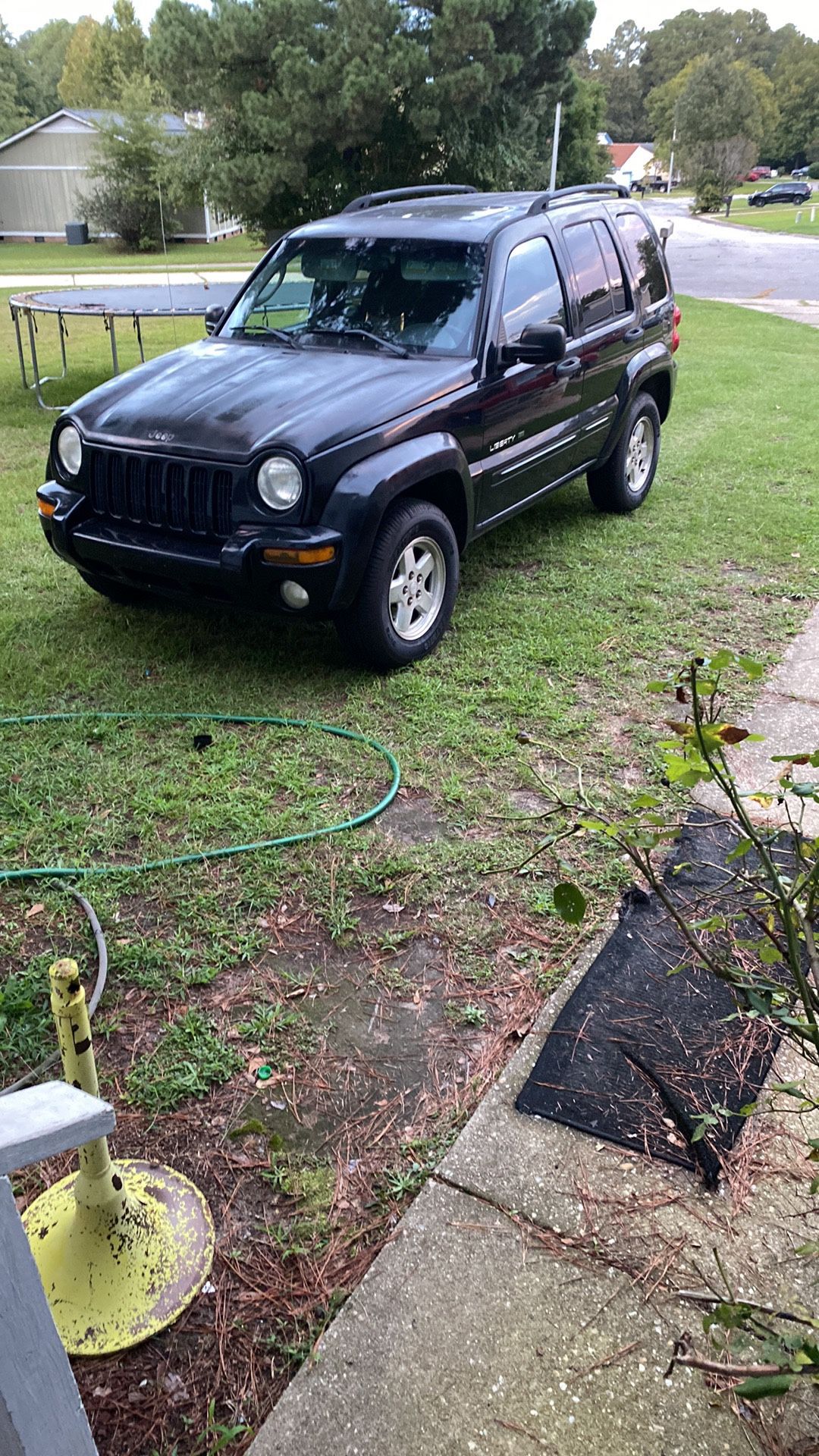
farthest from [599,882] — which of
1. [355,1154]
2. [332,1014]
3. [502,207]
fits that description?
[502,207]

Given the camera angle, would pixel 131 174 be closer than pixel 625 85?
Yes

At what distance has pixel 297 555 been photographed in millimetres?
4188

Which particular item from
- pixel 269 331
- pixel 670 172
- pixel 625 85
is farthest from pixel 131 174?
pixel 625 85

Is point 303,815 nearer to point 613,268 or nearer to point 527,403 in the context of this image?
point 527,403

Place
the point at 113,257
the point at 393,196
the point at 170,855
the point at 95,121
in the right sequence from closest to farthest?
the point at 170,855 → the point at 393,196 → the point at 113,257 → the point at 95,121

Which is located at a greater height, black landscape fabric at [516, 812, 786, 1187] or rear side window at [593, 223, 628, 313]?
rear side window at [593, 223, 628, 313]

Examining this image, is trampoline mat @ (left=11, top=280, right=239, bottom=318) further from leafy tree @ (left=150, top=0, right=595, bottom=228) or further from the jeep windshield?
leafy tree @ (left=150, top=0, right=595, bottom=228)

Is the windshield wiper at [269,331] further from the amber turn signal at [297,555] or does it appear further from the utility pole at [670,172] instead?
the utility pole at [670,172]

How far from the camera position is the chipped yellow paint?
2.01 m

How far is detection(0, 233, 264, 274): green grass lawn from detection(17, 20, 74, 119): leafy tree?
1337 inches

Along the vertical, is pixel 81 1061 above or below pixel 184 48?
below

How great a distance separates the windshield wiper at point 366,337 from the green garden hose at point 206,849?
1912mm

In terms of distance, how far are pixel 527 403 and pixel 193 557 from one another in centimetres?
206

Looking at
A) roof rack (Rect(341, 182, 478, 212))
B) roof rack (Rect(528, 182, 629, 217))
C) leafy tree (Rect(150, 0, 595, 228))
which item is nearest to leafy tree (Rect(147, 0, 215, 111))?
leafy tree (Rect(150, 0, 595, 228))
